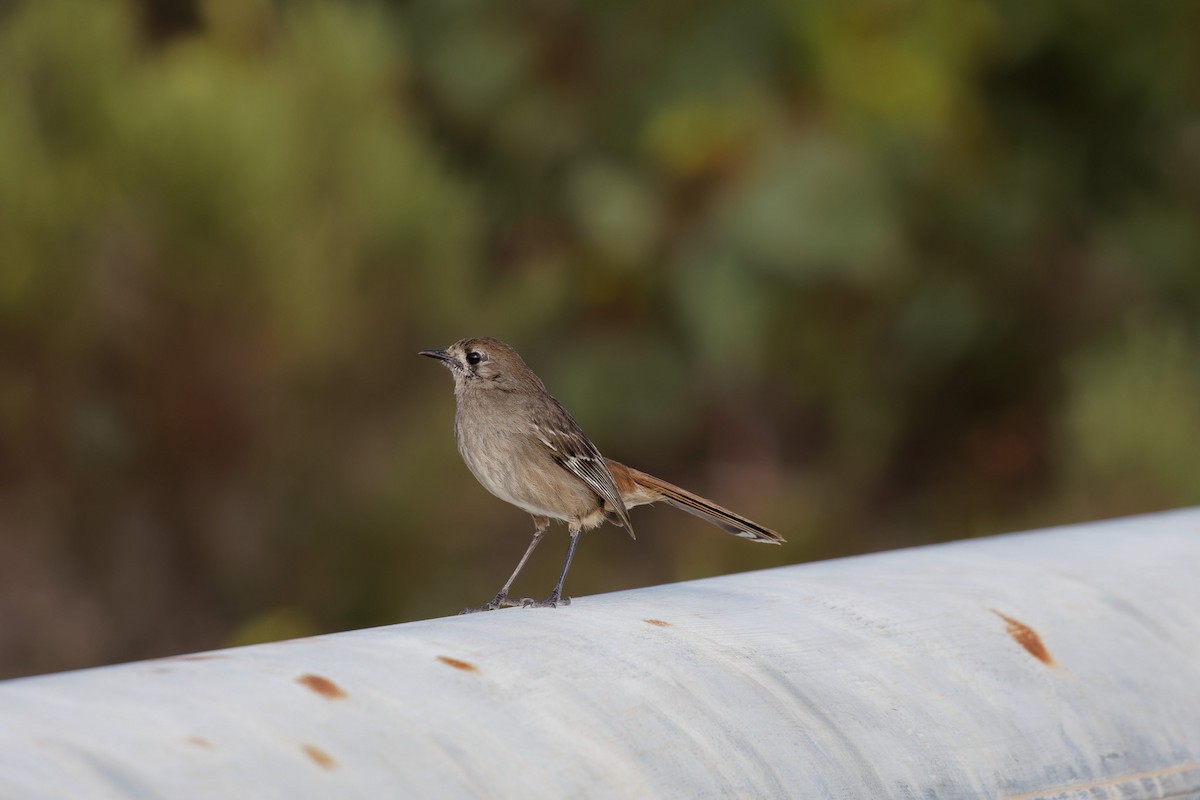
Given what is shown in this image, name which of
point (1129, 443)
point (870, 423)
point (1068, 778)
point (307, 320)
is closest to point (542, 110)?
point (870, 423)

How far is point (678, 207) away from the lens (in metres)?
8.45

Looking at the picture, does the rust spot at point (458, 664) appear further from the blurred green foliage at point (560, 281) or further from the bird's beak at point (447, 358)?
the blurred green foliage at point (560, 281)

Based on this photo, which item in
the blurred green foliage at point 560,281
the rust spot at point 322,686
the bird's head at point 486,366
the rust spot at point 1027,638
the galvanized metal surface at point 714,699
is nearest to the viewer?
the galvanized metal surface at point 714,699

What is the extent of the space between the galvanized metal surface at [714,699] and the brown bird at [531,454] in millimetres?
1391

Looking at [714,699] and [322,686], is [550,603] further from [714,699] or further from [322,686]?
[322,686]

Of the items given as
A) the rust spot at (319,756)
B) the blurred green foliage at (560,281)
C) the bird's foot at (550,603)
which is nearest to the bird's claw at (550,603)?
the bird's foot at (550,603)

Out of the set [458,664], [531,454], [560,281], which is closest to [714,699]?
[458,664]

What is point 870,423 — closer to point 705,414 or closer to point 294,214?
point 705,414

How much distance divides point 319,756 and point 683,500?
2530mm

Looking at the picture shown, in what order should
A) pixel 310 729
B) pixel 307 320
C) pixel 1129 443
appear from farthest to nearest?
pixel 1129 443, pixel 307 320, pixel 310 729

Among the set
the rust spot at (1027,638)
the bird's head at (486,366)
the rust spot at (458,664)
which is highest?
the bird's head at (486,366)

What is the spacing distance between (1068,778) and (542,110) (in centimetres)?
750

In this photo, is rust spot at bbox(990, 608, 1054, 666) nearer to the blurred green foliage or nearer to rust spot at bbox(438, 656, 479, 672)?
rust spot at bbox(438, 656, 479, 672)

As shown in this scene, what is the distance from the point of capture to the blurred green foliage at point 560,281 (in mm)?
6117
